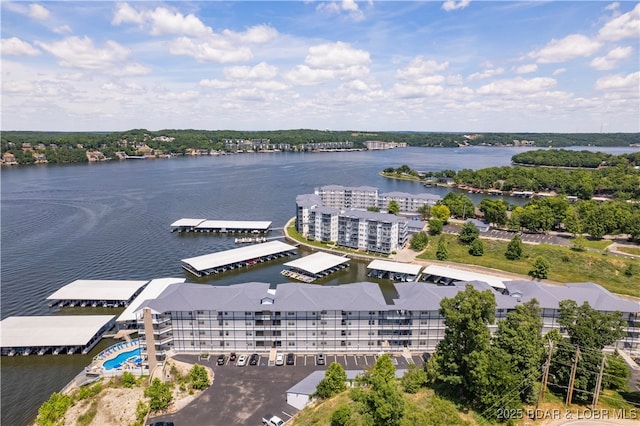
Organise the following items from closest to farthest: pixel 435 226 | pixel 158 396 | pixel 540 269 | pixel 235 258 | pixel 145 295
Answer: pixel 158 396, pixel 145 295, pixel 540 269, pixel 235 258, pixel 435 226

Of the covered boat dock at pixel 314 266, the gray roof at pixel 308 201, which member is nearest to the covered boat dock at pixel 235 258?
the covered boat dock at pixel 314 266

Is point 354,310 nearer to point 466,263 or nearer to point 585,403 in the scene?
point 585,403

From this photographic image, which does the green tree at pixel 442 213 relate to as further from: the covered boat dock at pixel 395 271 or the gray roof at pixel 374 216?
the covered boat dock at pixel 395 271

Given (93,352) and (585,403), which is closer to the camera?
(585,403)

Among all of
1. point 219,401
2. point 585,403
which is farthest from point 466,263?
point 219,401

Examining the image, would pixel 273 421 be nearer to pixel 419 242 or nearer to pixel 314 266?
pixel 314 266

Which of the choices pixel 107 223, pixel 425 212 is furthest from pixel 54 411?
pixel 425 212

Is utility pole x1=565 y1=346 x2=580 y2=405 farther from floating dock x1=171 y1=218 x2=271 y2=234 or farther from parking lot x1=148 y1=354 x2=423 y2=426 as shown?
floating dock x1=171 y1=218 x2=271 y2=234
